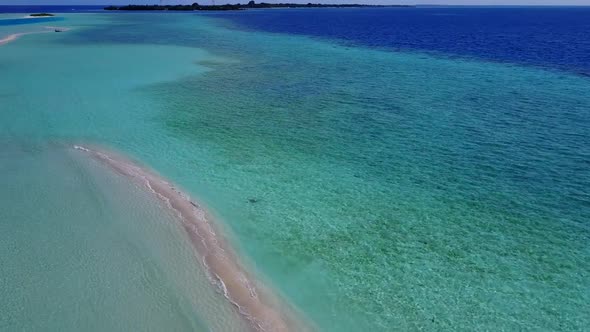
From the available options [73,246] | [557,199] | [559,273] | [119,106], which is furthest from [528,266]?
[119,106]

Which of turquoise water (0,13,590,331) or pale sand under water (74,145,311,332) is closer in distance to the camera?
pale sand under water (74,145,311,332)

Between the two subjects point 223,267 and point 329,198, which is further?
point 329,198

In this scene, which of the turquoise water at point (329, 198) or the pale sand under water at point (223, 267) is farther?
the turquoise water at point (329, 198)

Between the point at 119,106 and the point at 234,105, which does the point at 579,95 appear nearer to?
the point at 234,105
